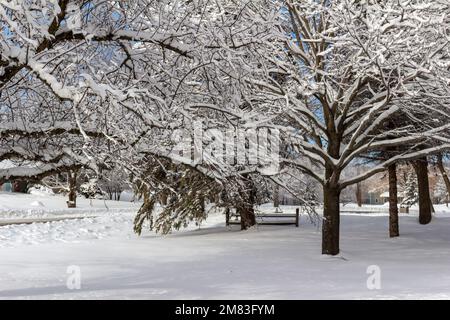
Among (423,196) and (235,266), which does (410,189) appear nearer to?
(423,196)

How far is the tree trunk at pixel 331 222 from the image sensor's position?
1240 centimetres

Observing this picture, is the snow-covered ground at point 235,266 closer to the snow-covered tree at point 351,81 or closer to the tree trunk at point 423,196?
the tree trunk at point 423,196

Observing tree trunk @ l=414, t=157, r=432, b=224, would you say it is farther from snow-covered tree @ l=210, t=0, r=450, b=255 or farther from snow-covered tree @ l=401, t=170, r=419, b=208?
snow-covered tree @ l=401, t=170, r=419, b=208

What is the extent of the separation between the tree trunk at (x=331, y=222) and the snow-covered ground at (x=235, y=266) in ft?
1.32

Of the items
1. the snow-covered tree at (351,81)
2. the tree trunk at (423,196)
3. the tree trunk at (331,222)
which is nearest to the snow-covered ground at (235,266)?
the tree trunk at (331,222)

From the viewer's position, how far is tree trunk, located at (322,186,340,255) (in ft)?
40.7

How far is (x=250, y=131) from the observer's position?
870 cm

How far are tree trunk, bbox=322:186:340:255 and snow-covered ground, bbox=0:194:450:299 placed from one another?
1.32 feet

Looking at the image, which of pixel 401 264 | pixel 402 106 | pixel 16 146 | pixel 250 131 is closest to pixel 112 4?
pixel 16 146

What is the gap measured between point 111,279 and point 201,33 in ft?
16.3

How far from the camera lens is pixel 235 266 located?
10656 millimetres

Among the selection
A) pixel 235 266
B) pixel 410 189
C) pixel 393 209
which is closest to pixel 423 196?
pixel 393 209

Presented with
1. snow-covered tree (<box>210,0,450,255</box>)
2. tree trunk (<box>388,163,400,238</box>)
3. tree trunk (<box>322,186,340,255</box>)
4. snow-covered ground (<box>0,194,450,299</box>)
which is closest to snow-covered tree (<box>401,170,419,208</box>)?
snow-covered ground (<box>0,194,450,299</box>)

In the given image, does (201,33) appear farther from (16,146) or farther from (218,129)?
(16,146)
